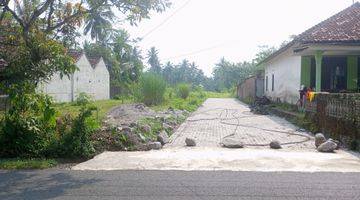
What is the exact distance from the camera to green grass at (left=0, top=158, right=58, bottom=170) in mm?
9312

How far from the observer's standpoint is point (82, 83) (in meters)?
40.4

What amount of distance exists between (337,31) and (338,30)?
19cm

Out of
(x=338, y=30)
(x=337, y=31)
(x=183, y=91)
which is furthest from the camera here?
(x=183, y=91)

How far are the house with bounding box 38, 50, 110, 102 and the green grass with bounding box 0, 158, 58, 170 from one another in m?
18.8

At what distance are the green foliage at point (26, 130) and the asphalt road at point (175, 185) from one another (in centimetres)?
194

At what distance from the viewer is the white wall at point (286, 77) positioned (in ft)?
75.0

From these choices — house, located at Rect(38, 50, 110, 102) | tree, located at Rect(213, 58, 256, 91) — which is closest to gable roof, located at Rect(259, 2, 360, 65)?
house, located at Rect(38, 50, 110, 102)

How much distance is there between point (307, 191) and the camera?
6.91 metres

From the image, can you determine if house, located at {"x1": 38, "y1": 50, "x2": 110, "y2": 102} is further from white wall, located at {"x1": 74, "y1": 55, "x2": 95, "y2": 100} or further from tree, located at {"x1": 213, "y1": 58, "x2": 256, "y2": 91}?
tree, located at {"x1": 213, "y1": 58, "x2": 256, "y2": 91}

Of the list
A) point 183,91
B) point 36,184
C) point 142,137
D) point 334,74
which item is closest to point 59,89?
point 183,91

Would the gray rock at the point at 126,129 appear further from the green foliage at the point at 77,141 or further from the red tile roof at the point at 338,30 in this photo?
the red tile roof at the point at 338,30

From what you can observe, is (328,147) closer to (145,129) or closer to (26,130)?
(145,129)

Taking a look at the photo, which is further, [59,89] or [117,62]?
[117,62]

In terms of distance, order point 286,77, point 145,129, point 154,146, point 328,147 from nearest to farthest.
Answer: point 328,147, point 154,146, point 145,129, point 286,77
